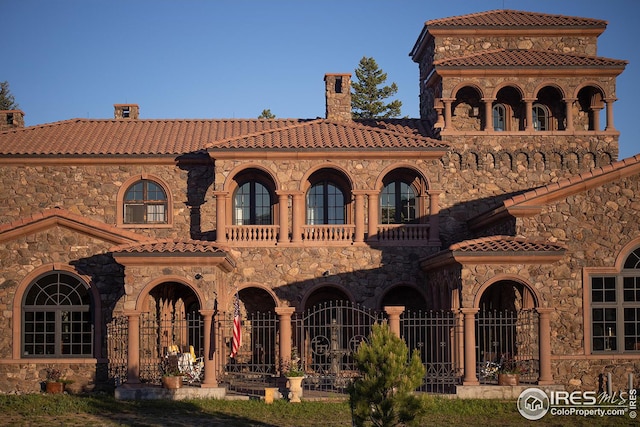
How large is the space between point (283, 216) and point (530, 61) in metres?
10.2

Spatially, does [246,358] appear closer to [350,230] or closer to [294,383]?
[350,230]

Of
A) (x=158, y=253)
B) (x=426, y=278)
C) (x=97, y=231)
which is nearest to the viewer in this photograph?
(x=158, y=253)

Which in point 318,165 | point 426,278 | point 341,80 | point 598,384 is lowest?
point 598,384

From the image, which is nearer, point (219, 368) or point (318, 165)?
point (219, 368)

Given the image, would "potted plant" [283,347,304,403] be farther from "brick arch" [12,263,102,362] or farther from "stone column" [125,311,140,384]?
"brick arch" [12,263,102,362]

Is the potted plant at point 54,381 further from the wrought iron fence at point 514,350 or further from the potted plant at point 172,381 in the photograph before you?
the wrought iron fence at point 514,350

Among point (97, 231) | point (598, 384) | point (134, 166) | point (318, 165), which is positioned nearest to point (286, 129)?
point (318, 165)

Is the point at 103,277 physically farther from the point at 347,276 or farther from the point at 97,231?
the point at 347,276

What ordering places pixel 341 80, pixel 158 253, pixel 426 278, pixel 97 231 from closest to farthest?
1. pixel 158 253
2. pixel 97 231
3. pixel 426 278
4. pixel 341 80

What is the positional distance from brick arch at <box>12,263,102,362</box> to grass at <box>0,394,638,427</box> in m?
2.80

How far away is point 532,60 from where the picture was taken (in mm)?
33719

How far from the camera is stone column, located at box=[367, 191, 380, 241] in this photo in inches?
1267

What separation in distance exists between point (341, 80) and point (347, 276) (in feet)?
25.3

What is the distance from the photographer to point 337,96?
35.4 m
